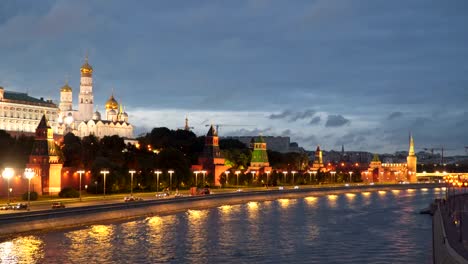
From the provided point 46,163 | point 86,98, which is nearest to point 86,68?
point 86,98

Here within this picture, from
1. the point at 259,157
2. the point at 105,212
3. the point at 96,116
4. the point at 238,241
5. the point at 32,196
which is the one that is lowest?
the point at 238,241

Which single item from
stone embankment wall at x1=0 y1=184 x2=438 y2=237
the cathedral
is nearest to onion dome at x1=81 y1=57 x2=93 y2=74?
the cathedral

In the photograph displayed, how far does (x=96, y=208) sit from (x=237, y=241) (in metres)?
13.7

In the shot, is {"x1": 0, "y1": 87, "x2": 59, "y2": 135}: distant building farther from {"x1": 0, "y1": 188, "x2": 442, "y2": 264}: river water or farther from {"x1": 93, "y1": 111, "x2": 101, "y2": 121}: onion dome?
{"x1": 0, "y1": 188, "x2": 442, "y2": 264}: river water

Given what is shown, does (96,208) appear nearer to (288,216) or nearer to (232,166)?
(288,216)

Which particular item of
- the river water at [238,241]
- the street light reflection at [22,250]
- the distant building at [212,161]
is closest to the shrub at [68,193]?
the river water at [238,241]

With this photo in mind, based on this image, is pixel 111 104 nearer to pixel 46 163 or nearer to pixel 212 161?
pixel 212 161

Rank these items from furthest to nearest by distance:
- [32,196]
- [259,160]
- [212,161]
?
[259,160], [212,161], [32,196]

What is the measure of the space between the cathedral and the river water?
9162cm

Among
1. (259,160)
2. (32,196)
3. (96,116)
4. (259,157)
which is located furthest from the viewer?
(96,116)

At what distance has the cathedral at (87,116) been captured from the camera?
154 metres

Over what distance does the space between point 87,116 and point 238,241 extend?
120071mm

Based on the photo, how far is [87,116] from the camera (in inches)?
6294

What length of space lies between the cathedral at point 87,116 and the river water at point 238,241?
91621 millimetres
